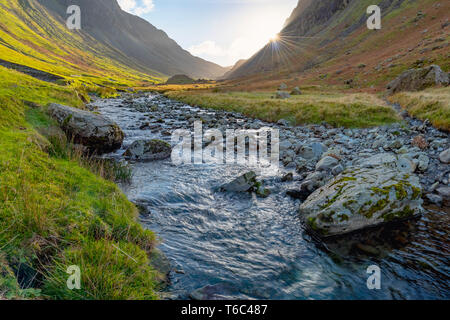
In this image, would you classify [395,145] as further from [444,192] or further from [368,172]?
[368,172]

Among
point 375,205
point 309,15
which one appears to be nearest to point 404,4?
point 309,15

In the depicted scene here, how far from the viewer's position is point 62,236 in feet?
14.8

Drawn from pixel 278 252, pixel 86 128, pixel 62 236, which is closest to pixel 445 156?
pixel 278 252

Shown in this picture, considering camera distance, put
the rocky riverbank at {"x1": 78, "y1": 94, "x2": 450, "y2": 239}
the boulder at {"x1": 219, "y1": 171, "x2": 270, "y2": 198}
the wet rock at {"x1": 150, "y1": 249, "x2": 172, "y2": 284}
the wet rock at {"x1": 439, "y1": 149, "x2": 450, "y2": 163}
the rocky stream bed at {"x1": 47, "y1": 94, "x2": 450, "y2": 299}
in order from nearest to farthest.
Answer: the wet rock at {"x1": 150, "y1": 249, "x2": 172, "y2": 284}, the rocky stream bed at {"x1": 47, "y1": 94, "x2": 450, "y2": 299}, the rocky riverbank at {"x1": 78, "y1": 94, "x2": 450, "y2": 239}, the boulder at {"x1": 219, "y1": 171, "x2": 270, "y2": 198}, the wet rock at {"x1": 439, "y1": 149, "x2": 450, "y2": 163}

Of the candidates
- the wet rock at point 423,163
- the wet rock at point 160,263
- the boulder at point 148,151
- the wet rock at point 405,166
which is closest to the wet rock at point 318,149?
the wet rock at point 405,166

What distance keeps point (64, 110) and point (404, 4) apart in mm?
117420

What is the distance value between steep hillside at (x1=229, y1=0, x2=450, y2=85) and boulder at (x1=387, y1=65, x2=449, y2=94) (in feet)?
25.4

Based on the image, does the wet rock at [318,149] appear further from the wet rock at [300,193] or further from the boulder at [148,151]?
the boulder at [148,151]

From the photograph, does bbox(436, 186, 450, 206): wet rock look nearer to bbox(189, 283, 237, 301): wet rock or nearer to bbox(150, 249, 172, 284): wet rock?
bbox(189, 283, 237, 301): wet rock

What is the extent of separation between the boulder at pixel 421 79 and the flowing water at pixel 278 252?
2953cm

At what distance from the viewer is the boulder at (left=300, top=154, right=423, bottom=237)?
689 cm

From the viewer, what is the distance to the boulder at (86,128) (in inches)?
481

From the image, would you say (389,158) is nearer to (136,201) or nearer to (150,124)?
(136,201)

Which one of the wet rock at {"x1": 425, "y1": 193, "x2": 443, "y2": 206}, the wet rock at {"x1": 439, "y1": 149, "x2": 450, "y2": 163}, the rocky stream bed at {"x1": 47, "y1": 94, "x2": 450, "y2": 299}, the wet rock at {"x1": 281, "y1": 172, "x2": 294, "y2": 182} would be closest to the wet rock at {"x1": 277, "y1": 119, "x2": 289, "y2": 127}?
the rocky stream bed at {"x1": 47, "y1": 94, "x2": 450, "y2": 299}
